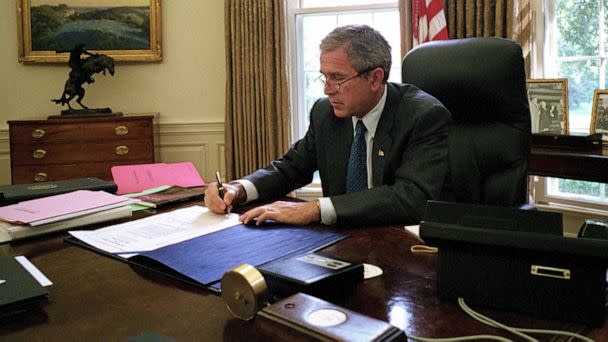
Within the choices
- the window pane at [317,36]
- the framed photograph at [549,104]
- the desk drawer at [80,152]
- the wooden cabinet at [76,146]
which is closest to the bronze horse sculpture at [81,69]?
the wooden cabinet at [76,146]

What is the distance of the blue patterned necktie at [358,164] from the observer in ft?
6.69

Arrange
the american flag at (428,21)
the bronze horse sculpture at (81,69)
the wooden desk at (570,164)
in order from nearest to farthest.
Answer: the wooden desk at (570,164) < the american flag at (428,21) < the bronze horse sculpture at (81,69)

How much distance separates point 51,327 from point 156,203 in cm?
93

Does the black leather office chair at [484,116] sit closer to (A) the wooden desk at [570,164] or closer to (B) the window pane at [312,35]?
(A) the wooden desk at [570,164]

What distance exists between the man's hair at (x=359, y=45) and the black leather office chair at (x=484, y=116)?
0.81 ft

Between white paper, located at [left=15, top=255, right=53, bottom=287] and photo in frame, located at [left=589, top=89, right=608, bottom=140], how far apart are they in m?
2.56

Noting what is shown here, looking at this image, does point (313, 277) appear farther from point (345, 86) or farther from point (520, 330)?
point (345, 86)

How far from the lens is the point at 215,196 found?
1713mm

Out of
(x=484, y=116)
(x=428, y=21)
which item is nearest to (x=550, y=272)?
(x=484, y=116)

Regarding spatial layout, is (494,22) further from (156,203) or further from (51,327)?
(51,327)

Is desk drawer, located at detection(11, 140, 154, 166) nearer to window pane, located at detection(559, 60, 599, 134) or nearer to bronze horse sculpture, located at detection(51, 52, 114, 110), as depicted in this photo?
bronze horse sculpture, located at detection(51, 52, 114, 110)

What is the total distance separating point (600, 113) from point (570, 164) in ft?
1.46

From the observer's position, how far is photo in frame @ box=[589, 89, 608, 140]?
9.30 feet

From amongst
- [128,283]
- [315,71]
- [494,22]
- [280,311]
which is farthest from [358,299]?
[315,71]
